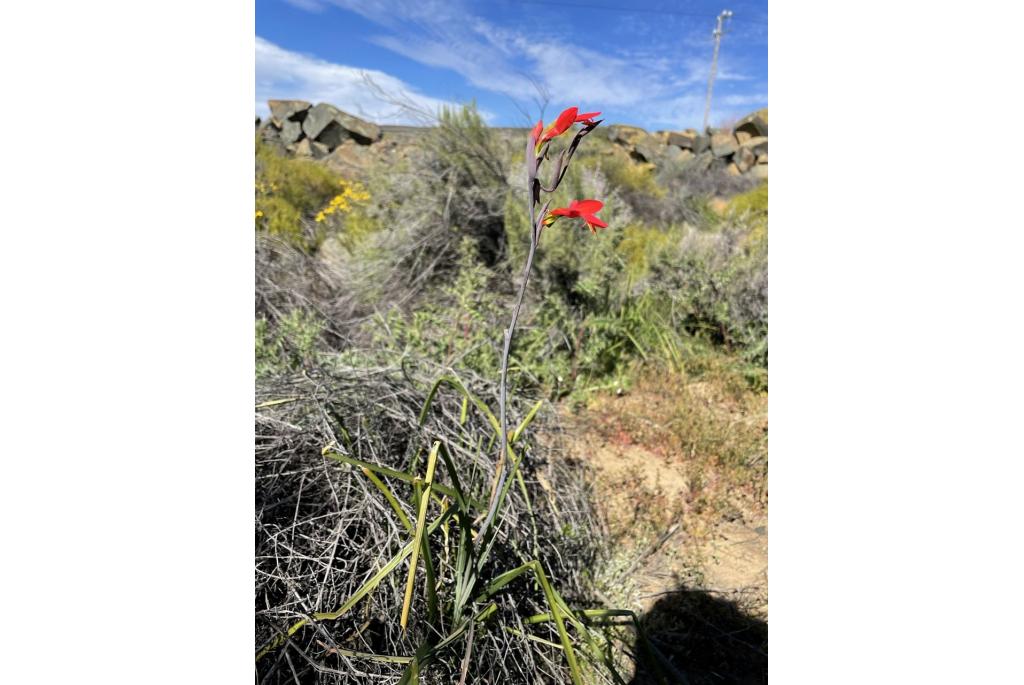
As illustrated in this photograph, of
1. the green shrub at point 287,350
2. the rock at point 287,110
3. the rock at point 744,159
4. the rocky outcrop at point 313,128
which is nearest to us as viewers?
the green shrub at point 287,350

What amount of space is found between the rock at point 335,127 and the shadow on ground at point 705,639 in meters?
9.34

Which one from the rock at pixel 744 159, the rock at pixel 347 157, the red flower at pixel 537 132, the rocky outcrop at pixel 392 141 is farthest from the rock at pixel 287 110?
the red flower at pixel 537 132

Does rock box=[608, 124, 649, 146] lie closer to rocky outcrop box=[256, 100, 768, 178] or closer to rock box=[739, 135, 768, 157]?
rocky outcrop box=[256, 100, 768, 178]

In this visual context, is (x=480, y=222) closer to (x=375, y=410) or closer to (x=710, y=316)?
(x=710, y=316)

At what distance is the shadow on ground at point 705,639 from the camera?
Result: 4.37 ft

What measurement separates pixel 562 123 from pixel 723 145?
523 inches

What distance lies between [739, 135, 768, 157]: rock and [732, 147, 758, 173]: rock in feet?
0.33

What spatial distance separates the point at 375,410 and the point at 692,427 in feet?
4.92

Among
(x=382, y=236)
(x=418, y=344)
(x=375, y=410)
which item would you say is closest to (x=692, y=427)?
(x=418, y=344)

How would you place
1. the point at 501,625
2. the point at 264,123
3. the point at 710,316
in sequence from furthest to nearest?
1. the point at 264,123
2. the point at 710,316
3. the point at 501,625

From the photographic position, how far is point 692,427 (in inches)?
96.7

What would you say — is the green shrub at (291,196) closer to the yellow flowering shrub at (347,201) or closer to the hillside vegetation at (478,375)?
the hillside vegetation at (478,375)

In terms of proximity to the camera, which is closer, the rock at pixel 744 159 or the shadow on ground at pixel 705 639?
the shadow on ground at pixel 705 639

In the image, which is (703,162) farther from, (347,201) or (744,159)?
(347,201)
